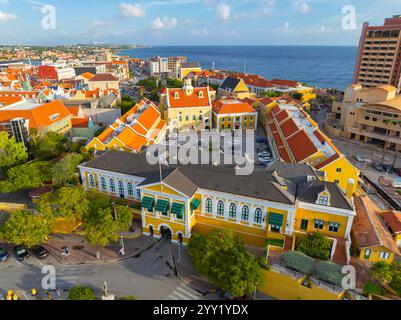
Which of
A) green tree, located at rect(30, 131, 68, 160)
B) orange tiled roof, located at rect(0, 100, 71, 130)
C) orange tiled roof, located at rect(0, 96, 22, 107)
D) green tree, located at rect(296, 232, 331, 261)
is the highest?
orange tiled roof, located at rect(0, 96, 22, 107)

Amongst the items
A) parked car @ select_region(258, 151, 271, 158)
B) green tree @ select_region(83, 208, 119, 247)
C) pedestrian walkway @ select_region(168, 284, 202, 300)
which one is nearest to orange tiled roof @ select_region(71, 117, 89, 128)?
→ parked car @ select_region(258, 151, 271, 158)

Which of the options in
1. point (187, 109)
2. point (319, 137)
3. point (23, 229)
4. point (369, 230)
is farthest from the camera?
point (187, 109)

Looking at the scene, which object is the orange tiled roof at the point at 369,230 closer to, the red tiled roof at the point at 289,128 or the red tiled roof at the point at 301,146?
the red tiled roof at the point at 301,146

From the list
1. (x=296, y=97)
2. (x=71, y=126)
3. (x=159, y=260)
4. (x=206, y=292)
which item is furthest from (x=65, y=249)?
(x=296, y=97)

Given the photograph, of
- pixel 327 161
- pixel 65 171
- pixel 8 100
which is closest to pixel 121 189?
pixel 65 171

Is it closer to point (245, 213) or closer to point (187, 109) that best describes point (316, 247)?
point (245, 213)

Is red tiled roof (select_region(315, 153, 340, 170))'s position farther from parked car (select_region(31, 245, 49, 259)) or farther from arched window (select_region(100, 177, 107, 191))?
parked car (select_region(31, 245, 49, 259))

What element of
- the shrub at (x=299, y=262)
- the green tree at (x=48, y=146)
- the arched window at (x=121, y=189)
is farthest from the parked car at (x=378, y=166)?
the green tree at (x=48, y=146)
